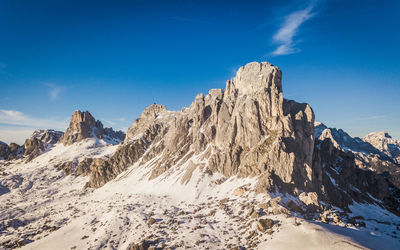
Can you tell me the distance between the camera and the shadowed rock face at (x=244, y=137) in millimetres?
74875

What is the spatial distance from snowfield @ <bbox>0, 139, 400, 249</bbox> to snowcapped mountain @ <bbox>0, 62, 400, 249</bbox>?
351mm

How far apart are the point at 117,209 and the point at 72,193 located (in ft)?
234

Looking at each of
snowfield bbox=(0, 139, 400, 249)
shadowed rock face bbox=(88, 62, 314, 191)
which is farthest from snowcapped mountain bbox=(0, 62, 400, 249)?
shadowed rock face bbox=(88, 62, 314, 191)

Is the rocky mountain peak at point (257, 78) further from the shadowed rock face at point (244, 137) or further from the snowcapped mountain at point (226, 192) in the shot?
the snowcapped mountain at point (226, 192)

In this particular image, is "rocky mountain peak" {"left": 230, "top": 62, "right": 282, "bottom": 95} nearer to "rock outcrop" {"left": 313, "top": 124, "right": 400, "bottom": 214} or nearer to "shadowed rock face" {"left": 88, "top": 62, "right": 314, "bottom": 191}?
"shadowed rock face" {"left": 88, "top": 62, "right": 314, "bottom": 191}

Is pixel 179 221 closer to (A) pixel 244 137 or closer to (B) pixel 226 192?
(B) pixel 226 192

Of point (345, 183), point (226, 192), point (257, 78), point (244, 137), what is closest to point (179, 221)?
point (226, 192)

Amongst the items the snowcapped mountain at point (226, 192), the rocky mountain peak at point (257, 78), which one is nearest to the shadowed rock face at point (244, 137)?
the rocky mountain peak at point (257, 78)

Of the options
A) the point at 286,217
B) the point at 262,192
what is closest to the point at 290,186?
the point at 262,192

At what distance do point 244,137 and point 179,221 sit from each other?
46181 mm

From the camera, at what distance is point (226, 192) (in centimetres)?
7675

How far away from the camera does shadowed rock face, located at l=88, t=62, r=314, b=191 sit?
74.9 meters

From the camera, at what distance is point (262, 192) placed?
64938mm

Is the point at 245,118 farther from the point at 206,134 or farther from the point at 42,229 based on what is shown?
the point at 42,229
